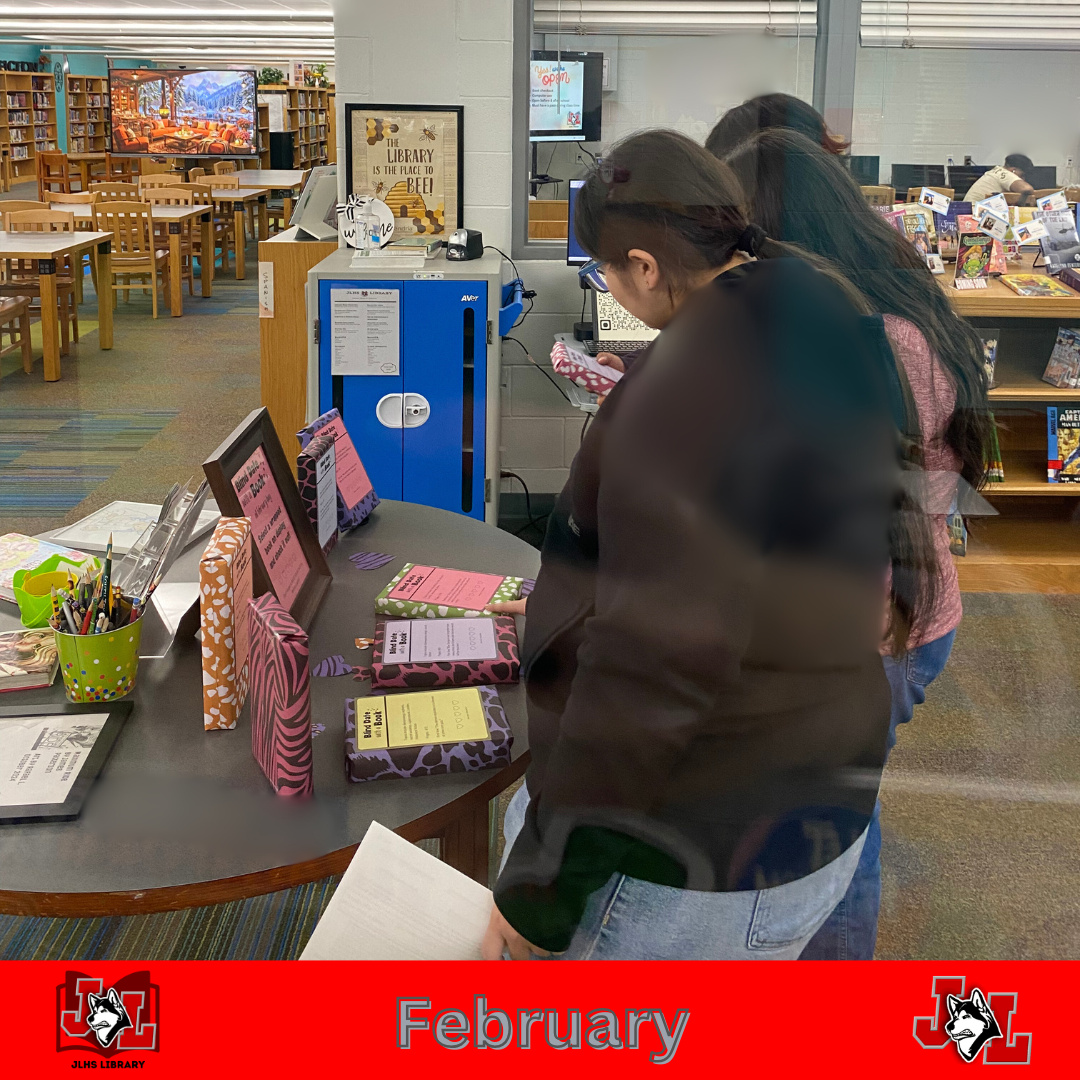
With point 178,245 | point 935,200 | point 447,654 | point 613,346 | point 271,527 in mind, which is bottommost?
point 447,654

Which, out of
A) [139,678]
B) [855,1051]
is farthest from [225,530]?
[855,1051]

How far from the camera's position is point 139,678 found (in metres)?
1.02

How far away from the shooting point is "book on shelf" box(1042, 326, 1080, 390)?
63 centimetres

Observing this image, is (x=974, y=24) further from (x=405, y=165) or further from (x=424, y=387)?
(x=405, y=165)

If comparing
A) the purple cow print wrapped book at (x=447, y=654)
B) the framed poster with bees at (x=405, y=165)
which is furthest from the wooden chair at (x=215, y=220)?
the purple cow print wrapped book at (x=447, y=654)

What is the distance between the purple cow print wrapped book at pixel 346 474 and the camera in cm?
130

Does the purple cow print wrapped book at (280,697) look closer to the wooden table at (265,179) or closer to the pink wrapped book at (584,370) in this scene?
the pink wrapped book at (584,370)

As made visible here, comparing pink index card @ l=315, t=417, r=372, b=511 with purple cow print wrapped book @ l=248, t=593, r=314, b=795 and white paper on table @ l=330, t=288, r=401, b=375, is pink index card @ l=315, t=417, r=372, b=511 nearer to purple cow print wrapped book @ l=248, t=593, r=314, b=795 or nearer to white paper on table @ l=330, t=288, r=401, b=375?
purple cow print wrapped book @ l=248, t=593, r=314, b=795

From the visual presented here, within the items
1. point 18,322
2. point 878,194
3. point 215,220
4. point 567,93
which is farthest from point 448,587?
point 215,220

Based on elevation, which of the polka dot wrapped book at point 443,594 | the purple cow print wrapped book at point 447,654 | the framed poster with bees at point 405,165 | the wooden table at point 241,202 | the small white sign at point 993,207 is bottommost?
the purple cow print wrapped book at point 447,654

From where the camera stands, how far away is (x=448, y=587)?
3.88ft

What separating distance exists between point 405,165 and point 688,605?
7.32 feet

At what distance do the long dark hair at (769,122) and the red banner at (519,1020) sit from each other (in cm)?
54

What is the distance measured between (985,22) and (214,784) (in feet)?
2.53
